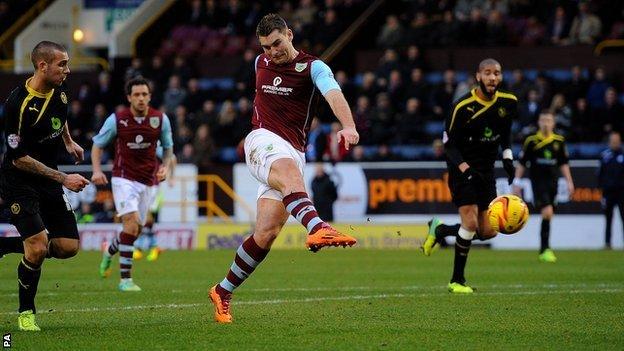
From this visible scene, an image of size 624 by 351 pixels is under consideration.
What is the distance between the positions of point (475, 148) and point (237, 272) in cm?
445

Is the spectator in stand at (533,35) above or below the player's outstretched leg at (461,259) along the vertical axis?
above

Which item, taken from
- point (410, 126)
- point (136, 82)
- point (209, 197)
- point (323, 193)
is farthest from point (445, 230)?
point (209, 197)

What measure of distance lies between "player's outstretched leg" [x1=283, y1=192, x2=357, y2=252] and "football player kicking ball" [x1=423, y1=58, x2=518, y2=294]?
423cm

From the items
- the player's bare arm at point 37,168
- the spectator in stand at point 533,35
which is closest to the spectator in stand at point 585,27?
the spectator in stand at point 533,35

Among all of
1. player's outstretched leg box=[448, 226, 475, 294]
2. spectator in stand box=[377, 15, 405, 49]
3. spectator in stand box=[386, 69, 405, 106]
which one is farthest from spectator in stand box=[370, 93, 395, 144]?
player's outstretched leg box=[448, 226, 475, 294]

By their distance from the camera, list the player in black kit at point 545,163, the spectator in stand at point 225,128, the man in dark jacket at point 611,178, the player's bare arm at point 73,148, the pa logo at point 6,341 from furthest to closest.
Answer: the spectator in stand at point 225,128, the man in dark jacket at point 611,178, the player in black kit at point 545,163, the player's bare arm at point 73,148, the pa logo at point 6,341

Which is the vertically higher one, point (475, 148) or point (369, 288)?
point (475, 148)

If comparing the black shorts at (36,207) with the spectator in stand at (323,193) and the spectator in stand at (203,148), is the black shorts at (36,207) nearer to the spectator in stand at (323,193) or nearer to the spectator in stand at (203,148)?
the spectator in stand at (323,193)

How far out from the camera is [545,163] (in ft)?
71.1

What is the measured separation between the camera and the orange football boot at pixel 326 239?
9289 millimetres

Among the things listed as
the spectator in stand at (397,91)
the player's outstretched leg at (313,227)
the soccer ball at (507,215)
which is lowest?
the soccer ball at (507,215)

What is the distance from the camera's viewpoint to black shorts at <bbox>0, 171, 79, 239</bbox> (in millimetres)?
10117

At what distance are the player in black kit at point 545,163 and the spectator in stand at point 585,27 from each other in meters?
7.57

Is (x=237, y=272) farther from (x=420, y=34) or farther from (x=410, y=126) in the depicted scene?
(x=420, y=34)
